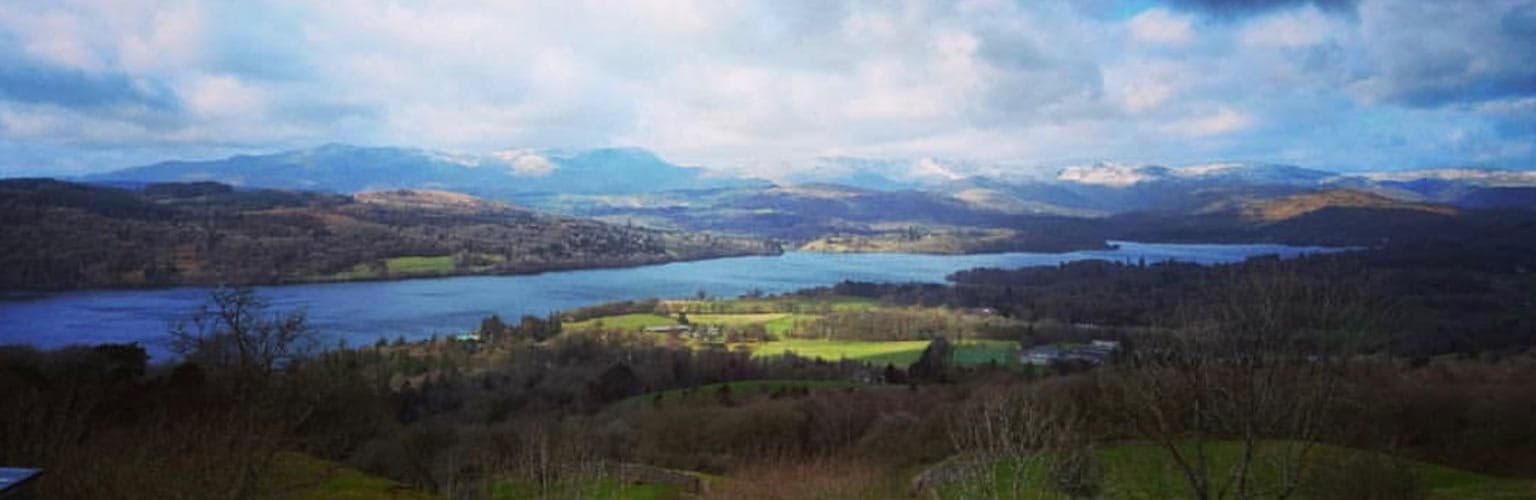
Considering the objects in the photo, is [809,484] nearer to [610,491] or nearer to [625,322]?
[610,491]

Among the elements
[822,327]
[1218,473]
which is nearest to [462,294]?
[822,327]

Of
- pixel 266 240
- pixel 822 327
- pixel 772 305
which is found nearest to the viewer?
→ pixel 822 327

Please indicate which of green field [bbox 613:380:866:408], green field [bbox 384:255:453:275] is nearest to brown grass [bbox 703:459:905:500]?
green field [bbox 613:380:866:408]

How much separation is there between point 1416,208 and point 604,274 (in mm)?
131334

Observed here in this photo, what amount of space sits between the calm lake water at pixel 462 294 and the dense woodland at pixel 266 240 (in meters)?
3.00

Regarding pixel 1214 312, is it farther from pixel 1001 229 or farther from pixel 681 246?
pixel 1001 229

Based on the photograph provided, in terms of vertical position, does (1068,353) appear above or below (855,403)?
above

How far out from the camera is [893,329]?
64.4 meters

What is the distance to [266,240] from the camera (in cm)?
8819

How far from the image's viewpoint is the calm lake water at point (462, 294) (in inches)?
2031

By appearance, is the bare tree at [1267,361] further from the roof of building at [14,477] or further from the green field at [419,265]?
the green field at [419,265]

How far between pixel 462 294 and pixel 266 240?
23.6 meters

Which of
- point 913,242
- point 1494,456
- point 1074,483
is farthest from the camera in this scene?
point 913,242

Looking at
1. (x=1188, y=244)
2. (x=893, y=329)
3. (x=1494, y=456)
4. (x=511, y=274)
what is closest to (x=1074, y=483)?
(x=1494, y=456)
